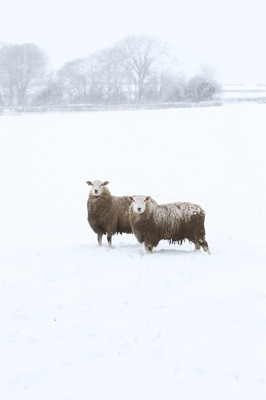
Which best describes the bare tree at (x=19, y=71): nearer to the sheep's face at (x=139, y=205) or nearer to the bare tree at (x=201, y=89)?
the bare tree at (x=201, y=89)

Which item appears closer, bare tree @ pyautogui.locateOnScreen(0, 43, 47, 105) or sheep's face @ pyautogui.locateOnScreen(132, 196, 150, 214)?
sheep's face @ pyautogui.locateOnScreen(132, 196, 150, 214)

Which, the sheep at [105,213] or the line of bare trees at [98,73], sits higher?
the line of bare trees at [98,73]

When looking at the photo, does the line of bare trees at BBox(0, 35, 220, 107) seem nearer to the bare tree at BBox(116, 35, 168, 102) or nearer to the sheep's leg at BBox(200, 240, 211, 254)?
the bare tree at BBox(116, 35, 168, 102)

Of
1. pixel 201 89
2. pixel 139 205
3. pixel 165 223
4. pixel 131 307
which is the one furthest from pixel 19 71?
pixel 131 307

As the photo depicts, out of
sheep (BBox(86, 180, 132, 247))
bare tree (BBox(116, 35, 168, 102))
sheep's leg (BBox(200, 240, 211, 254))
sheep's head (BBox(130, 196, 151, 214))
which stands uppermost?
bare tree (BBox(116, 35, 168, 102))

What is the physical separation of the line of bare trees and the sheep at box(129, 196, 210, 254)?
241 feet

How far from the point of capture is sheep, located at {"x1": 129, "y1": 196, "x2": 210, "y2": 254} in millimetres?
13789

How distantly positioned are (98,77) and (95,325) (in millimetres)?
86485

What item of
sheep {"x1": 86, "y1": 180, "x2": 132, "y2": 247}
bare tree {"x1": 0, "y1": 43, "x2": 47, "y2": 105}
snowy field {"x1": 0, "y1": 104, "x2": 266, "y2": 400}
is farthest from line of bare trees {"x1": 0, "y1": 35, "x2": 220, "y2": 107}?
sheep {"x1": 86, "y1": 180, "x2": 132, "y2": 247}

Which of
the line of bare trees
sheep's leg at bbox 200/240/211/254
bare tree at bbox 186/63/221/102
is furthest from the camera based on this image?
the line of bare trees

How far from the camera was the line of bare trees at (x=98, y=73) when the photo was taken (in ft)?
295

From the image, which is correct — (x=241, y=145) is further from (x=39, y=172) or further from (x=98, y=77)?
(x=98, y=77)

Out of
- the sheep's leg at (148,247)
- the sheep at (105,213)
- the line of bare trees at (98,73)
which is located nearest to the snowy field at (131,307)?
the sheep's leg at (148,247)

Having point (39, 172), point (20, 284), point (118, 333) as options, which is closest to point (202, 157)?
point (39, 172)
